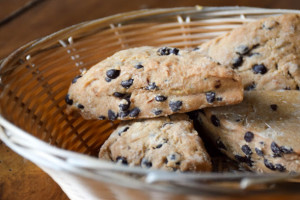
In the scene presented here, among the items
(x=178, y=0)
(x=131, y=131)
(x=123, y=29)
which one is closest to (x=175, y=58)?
(x=131, y=131)

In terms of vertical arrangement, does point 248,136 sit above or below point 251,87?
below

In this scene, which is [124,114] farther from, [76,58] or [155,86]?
[76,58]

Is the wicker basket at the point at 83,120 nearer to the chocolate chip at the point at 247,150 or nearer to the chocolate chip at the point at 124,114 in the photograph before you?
the chocolate chip at the point at 124,114

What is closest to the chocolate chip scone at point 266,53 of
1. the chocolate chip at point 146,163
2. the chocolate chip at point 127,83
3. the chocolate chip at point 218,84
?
the chocolate chip at point 218,84

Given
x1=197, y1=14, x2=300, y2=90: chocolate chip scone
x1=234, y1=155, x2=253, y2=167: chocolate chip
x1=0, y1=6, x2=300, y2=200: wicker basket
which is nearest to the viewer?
x1=0, y1=6, x2=300, y2=200: wicker basket

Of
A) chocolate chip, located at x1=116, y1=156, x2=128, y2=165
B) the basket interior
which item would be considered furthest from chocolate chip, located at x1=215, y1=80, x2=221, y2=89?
the basket interior

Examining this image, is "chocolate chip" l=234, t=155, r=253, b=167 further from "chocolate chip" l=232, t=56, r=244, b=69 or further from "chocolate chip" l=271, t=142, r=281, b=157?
"chocolate chip" l=232, t=56, r=244, b=69

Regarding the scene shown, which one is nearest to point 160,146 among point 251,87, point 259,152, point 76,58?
point 259,152
